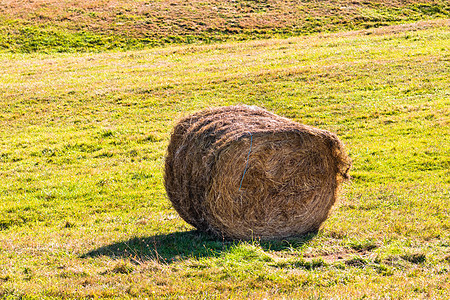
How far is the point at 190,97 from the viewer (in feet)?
70.7

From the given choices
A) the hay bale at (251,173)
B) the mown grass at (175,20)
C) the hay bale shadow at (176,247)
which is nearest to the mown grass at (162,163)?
the hay bale shadow at (176,247)

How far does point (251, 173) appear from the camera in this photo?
920 centimetres

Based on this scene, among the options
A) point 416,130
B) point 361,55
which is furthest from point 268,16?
point 416,130

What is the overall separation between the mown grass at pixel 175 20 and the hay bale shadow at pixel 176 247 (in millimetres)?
28730

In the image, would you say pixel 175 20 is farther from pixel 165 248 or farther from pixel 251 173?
pixel 165 248

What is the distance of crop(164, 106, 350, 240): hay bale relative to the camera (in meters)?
8.94

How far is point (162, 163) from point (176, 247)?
6.14 m

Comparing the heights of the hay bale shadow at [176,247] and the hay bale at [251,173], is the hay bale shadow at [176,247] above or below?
below

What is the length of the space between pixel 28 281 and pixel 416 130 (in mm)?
13425

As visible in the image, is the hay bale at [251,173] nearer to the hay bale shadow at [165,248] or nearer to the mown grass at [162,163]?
the hay bale shadow at [165,248]

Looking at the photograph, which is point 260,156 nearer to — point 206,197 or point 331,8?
point 206,197

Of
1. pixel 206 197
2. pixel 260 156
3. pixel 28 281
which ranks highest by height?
pixel 260 156

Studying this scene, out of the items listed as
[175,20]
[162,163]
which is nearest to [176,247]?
[162,163]

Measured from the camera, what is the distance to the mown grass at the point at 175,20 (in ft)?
122
